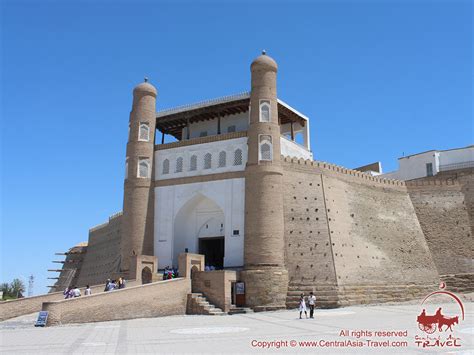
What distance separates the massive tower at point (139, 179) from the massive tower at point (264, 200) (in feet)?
17.9

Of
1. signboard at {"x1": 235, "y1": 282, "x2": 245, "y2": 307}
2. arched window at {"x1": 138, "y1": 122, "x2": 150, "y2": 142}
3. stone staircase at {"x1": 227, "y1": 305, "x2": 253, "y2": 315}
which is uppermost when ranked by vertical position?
arched window at {"x1": 138, "y1": 122, "x2": 150, "y2": 142}

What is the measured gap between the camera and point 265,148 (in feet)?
72.7

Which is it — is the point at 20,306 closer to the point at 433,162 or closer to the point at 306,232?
the point at 306,232

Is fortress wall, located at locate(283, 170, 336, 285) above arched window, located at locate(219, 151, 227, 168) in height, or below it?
below

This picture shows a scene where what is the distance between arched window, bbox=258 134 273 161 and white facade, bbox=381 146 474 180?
44.8 feet

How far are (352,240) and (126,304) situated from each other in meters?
11.4

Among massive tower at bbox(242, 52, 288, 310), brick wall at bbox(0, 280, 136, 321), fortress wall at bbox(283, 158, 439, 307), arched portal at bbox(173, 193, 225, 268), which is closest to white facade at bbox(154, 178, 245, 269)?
arched portal at bbox(173, 193, 225, 268)

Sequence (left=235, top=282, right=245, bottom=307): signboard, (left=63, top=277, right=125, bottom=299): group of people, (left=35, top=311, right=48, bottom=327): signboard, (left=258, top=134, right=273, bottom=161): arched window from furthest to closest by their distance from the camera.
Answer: (left=258, top=134, right=273, bottom=161): arched window → (left=235, top=282, right=245, bottom=307): signboard → (left=63, top=277, right=125, bottom=299): group of people → (left=35, top=311, right=48, bottom=327): signboard

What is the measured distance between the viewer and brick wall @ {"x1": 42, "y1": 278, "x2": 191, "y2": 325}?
565 inches

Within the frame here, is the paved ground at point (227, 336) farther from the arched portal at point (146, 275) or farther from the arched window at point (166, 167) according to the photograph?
the arched window at point (166, 167)

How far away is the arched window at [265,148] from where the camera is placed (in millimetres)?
22031

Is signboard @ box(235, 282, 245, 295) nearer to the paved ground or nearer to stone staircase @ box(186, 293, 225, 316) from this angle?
stone staircase @ box(186, 293, 225, 316)

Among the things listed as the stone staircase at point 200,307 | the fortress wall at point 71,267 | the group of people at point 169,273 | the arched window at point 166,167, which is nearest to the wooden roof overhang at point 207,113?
the arched window at point 166,167

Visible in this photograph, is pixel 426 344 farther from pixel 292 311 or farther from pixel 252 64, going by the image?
pixel 252 64
